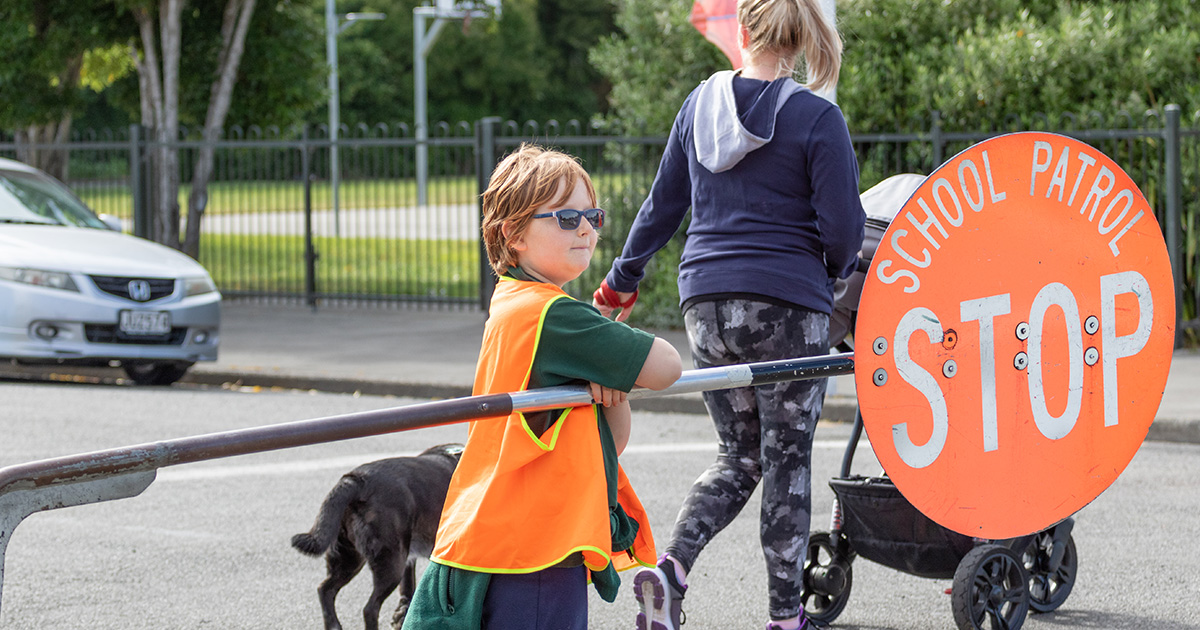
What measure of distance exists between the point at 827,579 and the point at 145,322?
676 cm

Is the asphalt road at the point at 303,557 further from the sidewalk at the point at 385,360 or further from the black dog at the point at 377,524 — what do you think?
the sidewalk at the point at 385,360

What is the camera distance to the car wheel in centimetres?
1012

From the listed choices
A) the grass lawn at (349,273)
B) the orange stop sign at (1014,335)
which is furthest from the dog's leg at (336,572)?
the grass lawn at (349,273)

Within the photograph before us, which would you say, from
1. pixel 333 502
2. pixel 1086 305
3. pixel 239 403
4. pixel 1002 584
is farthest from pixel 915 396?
pixel 239 403

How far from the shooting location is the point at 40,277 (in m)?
9.43

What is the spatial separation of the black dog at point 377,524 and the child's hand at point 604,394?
4.40 ft

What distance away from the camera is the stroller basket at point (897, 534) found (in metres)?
3.83

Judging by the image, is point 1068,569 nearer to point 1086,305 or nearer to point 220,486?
point 1086,305

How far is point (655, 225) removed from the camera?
3961mm

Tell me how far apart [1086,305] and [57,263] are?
7801 millimetres

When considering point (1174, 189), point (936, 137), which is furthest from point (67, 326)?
point (1174, 189)

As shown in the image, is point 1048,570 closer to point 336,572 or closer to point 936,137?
point 336,572

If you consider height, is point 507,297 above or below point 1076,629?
above

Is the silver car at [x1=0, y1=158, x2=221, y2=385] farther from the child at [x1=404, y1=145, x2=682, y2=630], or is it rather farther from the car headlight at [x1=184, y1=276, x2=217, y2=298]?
the child at [x1=404, y1=145, x2=682, y2=630]
